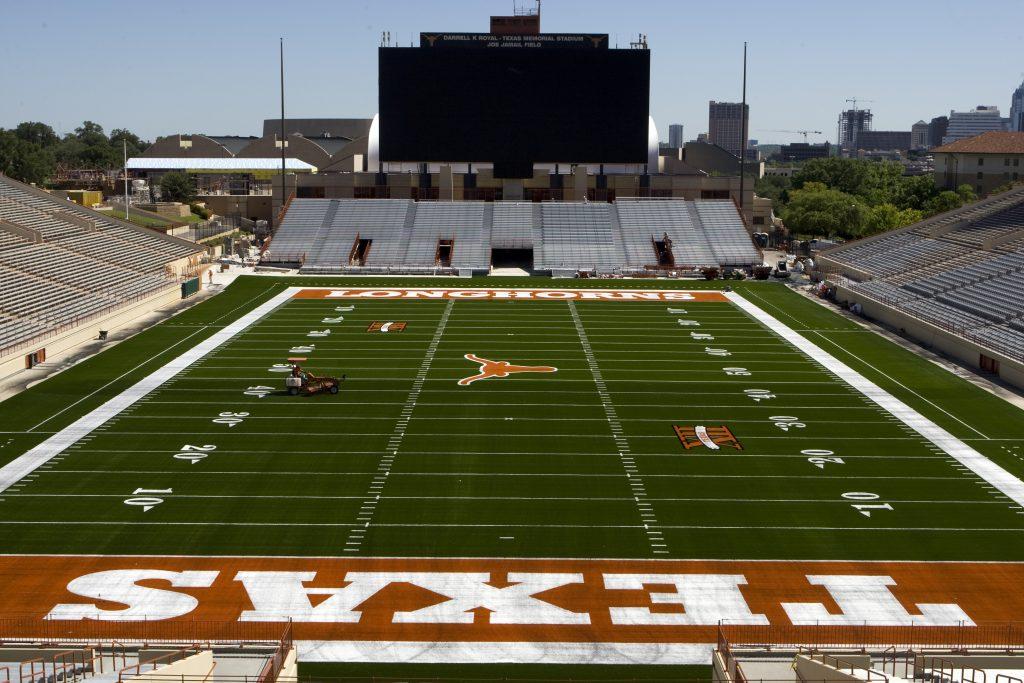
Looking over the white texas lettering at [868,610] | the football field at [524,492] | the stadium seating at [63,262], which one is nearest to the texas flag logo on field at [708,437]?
the football field at [524,492]

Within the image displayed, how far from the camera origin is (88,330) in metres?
33.8

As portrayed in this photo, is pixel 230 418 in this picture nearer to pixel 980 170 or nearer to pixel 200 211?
pixel 200 211

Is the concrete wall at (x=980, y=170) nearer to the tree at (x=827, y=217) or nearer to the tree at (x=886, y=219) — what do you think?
the tree at (x=886, y=219)

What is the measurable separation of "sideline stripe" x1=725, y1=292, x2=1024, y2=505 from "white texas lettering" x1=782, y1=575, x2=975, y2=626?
507cm

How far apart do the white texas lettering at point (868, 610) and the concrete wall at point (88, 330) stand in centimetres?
2102

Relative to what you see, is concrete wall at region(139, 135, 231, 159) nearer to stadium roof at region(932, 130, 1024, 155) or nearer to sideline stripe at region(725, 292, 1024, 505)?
stadium roof at region(932, 130, 1024, 155)

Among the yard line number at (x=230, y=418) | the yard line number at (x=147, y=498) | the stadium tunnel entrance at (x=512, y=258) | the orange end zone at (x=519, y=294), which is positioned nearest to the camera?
the yard line number at (x=147, y=498)

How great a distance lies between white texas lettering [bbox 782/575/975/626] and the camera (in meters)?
14.6

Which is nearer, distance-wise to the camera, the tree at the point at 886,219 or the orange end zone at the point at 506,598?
the orange end zone at the point at 506,598

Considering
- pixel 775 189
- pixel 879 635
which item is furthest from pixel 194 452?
pixel 775 189

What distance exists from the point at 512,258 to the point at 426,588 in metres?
40.9

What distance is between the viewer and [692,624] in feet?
48.2

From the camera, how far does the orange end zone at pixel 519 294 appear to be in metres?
43.7

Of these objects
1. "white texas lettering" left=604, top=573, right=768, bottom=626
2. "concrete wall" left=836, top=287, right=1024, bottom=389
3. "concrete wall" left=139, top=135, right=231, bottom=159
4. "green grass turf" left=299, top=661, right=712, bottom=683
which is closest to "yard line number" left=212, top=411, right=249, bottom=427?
"white texas lettering" left=604, top=573, right=768, bottom=626
